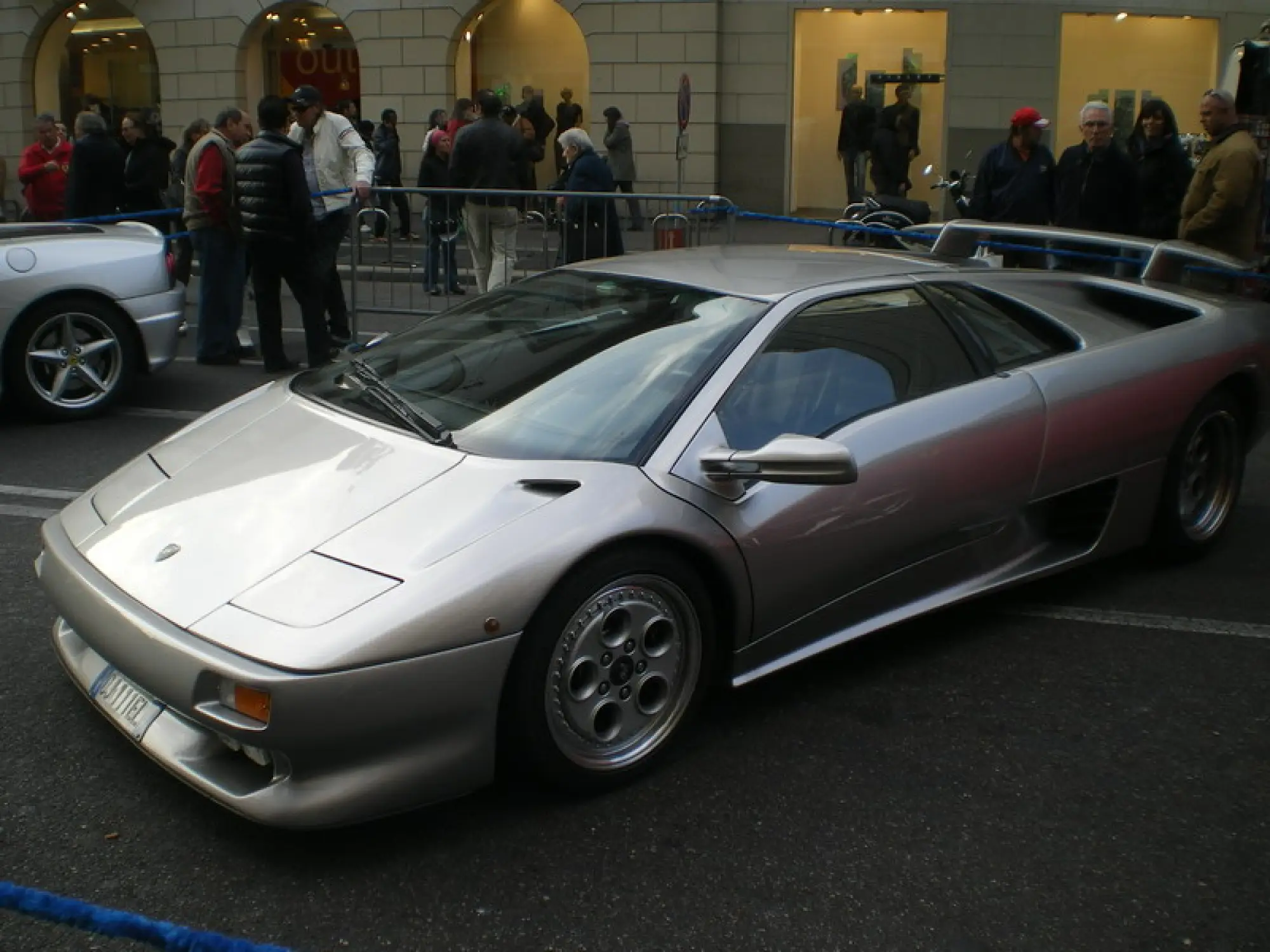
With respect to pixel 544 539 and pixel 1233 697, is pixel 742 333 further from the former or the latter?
pixel 1233 697

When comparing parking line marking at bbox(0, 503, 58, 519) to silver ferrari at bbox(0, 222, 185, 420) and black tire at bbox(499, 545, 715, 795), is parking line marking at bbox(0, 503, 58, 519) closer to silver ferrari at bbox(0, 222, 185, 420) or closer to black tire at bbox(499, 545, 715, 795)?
silver ferrari at bbox(0, 222, 185, 420)

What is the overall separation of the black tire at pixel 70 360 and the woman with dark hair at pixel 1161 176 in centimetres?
644

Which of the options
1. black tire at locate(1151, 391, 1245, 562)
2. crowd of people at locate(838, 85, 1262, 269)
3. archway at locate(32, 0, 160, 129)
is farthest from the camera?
archway at locate(32, 0, 160, 129)

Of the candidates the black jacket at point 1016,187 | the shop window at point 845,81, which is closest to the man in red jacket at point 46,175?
the black jacket at point 1016,187

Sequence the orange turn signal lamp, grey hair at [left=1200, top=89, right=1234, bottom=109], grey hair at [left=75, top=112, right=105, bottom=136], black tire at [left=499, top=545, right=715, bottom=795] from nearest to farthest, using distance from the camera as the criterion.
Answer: the orange turn signal lamp, black tire at [left=499, top=545, right=715, bottom=795], grey hair at [left=1200, top=89, right=1234, bottom=109], grey hair at [left=75, top=112, right=105, bottom=136]

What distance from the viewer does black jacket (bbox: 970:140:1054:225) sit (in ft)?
31.5

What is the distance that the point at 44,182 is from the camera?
1200cm

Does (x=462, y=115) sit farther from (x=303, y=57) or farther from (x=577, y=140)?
(x=303, y=57)

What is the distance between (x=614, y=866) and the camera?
3.16m

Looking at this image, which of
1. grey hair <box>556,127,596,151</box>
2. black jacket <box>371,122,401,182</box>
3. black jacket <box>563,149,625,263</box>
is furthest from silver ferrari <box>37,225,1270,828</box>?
black jacket <box>371,122,401,182</box>

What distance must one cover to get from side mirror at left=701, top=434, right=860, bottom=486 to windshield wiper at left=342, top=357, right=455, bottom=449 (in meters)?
0.71

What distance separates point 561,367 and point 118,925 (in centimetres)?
209

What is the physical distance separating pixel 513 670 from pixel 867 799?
0.96m

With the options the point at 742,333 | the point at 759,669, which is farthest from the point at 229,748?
the point at 742,333
